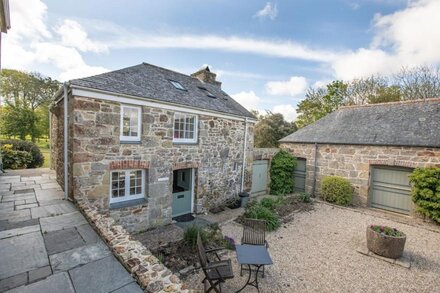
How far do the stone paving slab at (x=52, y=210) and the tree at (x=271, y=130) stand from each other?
53.7 ft

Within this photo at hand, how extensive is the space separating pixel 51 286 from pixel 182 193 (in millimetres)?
6173

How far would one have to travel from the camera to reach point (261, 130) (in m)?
19.5

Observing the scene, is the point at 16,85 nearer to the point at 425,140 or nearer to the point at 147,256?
the point at 147,256

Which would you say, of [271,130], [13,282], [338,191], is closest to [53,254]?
[13,282]

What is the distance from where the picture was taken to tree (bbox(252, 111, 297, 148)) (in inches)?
767

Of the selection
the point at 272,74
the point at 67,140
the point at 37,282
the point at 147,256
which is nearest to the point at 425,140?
the point at 272,74

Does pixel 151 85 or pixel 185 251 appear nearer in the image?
pixel 185 251

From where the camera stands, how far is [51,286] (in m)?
2.64

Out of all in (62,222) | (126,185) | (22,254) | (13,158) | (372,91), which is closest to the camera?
(22,254)

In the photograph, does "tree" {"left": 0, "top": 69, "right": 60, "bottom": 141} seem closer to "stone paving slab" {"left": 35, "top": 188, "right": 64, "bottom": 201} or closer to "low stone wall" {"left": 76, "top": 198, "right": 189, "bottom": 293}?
"stone paving slab" {"left": 35, "top": 188, "right": 64, "bottom": 201}

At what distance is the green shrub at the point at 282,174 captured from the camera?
12.5m

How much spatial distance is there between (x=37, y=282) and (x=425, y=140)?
42.6 feet

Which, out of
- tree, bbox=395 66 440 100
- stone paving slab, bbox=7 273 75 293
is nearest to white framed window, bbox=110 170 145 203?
stone paving slab, bbox=7 273 75 293

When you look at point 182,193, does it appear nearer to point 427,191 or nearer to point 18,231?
point 18,231
